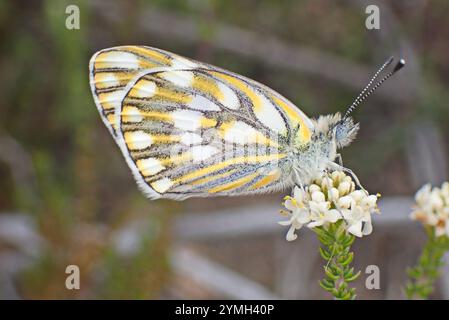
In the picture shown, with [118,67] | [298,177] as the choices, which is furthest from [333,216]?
[118,67]

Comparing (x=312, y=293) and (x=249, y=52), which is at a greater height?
(x=249, y=52)

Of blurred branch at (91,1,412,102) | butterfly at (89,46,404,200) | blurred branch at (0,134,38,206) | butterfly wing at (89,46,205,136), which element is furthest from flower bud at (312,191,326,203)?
blurred branch at (0,134,38,206)

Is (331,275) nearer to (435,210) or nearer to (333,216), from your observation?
(333,216)

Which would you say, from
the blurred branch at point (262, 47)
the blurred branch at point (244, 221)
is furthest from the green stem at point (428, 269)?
the blurred branch at point (262, 47)

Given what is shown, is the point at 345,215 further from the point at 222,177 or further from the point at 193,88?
the point at 193,88

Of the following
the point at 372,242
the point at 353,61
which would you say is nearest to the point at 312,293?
the point at 372,242

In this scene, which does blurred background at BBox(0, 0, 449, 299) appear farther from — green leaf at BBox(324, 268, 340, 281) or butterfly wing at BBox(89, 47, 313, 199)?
green leaf at BBox(324, 268, 340, 281)

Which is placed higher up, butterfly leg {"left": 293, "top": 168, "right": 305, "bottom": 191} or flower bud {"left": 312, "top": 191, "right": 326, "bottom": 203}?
butterfly leg {"left": 293, "top": 168, "right": 305, "bottom": 191}
